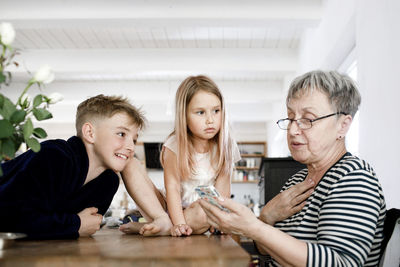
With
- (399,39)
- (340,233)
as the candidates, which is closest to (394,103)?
(399,39)

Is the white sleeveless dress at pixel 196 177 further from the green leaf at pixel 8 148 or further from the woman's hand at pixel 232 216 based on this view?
the green leaf at pixel 8 148

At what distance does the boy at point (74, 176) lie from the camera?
1.23 m

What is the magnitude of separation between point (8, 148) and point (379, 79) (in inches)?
85.5

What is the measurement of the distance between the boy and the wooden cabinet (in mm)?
10853

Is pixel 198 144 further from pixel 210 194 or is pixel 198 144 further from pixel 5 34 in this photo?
pixel 5 34

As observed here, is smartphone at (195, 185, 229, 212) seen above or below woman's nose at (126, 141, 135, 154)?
below

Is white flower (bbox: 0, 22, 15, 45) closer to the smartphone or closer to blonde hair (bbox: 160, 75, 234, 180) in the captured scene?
the smartphone

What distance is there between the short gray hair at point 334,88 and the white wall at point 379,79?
2.62 ft

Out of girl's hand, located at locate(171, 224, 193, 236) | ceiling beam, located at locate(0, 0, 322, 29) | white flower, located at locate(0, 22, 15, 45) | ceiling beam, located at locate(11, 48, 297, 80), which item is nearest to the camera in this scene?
white flower, located at locate(0, 22, 15, 45)

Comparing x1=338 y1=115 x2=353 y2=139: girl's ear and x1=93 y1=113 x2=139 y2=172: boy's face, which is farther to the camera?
x1=93 y1=113 x2=139 y2=172: boy's face

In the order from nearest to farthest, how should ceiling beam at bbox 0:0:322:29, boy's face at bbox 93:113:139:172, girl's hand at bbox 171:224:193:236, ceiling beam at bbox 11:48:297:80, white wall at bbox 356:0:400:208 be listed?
girl's hand at bbox 171:224:193:236
boy's face at bbox 93:113:139:172
white wall at bbox 356:0:400:208
ceiling beam at bbox 0:0:322:29
ceiling beam at bbox 11:48:297:80

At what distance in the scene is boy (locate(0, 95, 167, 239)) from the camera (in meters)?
1.23

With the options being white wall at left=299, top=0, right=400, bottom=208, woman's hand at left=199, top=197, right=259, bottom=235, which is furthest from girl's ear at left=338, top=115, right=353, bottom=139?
white wall at left=299, top=0, right=400, bottom=208

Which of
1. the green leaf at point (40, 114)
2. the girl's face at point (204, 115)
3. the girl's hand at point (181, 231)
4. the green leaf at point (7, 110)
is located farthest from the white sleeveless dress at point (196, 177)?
the green leaf at point (7, 110)
